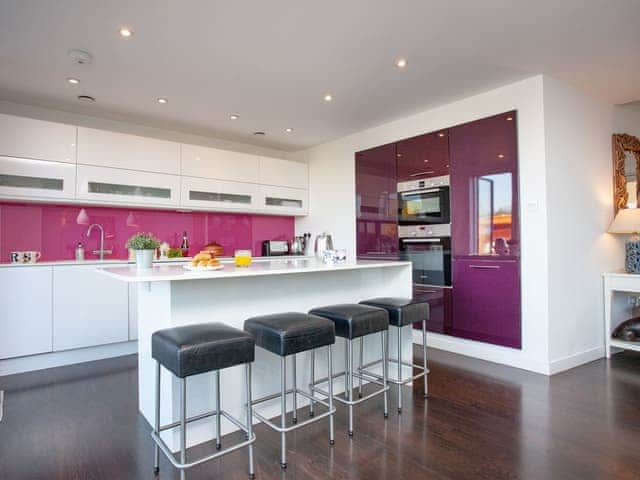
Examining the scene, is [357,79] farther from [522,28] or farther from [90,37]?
[90,37]

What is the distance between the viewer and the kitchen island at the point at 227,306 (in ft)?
6.48

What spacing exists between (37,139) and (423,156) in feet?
11.7

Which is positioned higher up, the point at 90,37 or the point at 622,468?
the point at 90,37

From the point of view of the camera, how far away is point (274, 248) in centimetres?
520

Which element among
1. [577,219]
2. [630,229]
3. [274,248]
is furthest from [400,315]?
[274,248]

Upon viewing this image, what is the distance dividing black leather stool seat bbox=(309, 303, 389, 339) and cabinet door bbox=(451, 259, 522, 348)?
1.49 meters

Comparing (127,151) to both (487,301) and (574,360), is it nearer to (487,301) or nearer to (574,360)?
(487,301)

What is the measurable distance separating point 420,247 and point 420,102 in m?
1.41

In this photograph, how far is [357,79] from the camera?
3.13 meters

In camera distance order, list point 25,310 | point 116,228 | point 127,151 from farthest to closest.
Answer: point 116,228
point 127,151
point 25,310

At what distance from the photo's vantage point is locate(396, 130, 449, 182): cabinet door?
3734 mm

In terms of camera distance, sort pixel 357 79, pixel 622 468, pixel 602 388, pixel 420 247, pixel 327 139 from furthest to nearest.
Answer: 1. pixel 327 139
2. pixel 420 247
3. pixel 357 79
4. pixel 602 388
5. pixel 622 468

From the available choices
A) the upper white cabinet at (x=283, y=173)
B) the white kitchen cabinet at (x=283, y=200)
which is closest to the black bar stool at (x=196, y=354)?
the white kitchen cabinet at (x=283, y=200)

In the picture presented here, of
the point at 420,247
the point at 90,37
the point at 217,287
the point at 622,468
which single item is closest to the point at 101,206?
the point at 90,37
